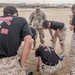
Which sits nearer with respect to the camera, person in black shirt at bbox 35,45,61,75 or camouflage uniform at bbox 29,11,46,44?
person in black shirt at bbox 35,45,61,75

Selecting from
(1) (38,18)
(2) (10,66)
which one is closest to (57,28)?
(1) (38,18)

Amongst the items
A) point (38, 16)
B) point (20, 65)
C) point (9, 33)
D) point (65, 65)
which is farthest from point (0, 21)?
point (38, 16)

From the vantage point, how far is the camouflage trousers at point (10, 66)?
139 inches

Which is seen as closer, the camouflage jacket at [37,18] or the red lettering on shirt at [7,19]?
the red lettering on shirt at [7,19]

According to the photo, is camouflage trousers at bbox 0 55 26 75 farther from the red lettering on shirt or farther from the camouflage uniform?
the camouflage uniform

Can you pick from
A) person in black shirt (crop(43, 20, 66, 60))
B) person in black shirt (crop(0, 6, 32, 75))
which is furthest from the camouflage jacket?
person in black shirt (crop(0, 6, 32, 75))

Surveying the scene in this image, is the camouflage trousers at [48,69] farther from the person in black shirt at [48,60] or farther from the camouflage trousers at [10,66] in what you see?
the camouflage trousers at [10,66]

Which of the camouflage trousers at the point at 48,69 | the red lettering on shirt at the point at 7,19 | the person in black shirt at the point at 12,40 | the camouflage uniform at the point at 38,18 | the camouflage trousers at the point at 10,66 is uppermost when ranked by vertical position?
the red lettering on shirt at the point at 7,19

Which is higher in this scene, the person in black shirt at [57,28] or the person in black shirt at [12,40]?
the person in black shirt at [12,40]

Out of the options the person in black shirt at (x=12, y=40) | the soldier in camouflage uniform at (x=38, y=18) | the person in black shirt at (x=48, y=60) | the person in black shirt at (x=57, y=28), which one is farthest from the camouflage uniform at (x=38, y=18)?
the person in black shirt at (x=12, y=40)

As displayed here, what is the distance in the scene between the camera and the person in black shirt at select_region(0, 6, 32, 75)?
3.47m

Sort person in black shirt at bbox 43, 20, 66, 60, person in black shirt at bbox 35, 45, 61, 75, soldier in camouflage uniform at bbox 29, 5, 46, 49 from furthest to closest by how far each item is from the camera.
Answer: soldier in camouflage uniform at bbox 29, 5, 46, 49, person in black shirt at bbox 43, 20, 66, 60, person in black shirt at bbox 35, 45, 61, 75

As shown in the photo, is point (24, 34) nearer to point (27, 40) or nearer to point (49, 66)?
point (27, 40)

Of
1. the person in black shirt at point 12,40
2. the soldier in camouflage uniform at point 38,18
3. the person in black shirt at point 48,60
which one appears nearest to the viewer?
the person in black shirt at point 12,40
